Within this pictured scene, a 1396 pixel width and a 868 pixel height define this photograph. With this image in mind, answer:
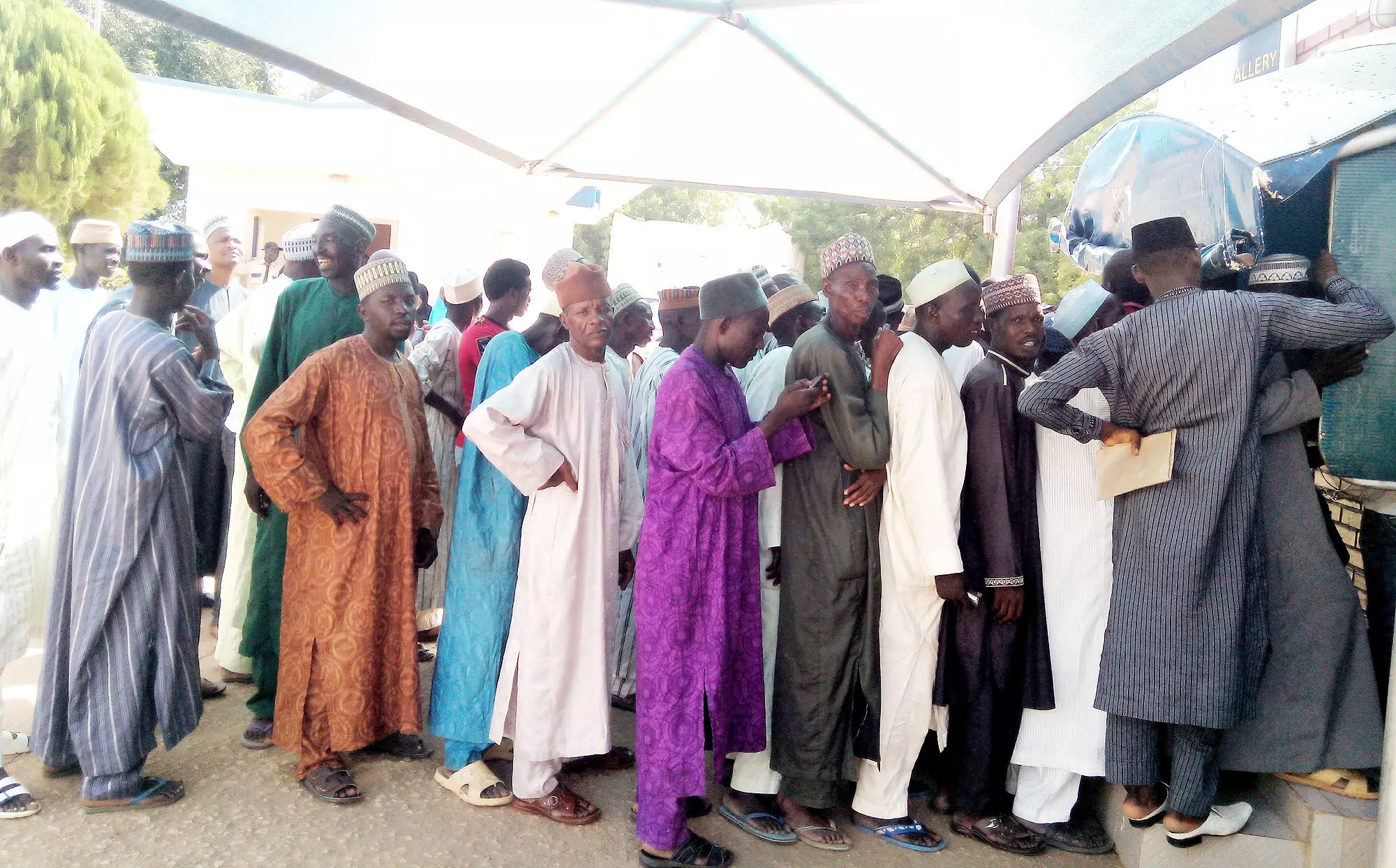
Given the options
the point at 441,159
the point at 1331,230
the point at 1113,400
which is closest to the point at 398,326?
the point at 1113,400

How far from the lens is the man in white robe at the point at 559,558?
12.1 ft

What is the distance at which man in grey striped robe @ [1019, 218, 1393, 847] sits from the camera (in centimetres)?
323

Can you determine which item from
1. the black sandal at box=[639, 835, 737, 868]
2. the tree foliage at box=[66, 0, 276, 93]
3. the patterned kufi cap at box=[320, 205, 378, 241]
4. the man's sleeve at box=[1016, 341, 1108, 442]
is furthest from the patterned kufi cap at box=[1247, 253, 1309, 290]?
the tree foliage at box=[66, 0, 276, 93]

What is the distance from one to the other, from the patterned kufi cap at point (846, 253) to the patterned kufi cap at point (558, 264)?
109 centimetres

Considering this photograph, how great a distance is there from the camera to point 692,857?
3.47 meters

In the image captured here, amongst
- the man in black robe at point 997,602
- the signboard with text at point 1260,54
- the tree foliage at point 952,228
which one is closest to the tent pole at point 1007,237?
the signboard with text at point 1260,54

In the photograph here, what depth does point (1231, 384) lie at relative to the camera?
3.24 metres

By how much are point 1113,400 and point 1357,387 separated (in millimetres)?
773

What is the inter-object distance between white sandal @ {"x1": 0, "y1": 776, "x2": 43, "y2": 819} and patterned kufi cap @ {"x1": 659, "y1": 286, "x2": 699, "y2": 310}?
3.16 meters

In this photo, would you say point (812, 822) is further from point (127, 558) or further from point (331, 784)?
point (127, 558)

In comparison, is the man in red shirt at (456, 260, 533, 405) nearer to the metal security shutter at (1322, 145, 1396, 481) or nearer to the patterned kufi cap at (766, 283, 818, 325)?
the patterned kufi cap at (766, 283, 818, 325)

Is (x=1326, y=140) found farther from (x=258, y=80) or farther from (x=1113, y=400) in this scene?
(x=258, y=80)

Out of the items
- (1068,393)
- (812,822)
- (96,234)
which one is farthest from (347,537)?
(1068,393)

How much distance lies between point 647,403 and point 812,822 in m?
2.11
